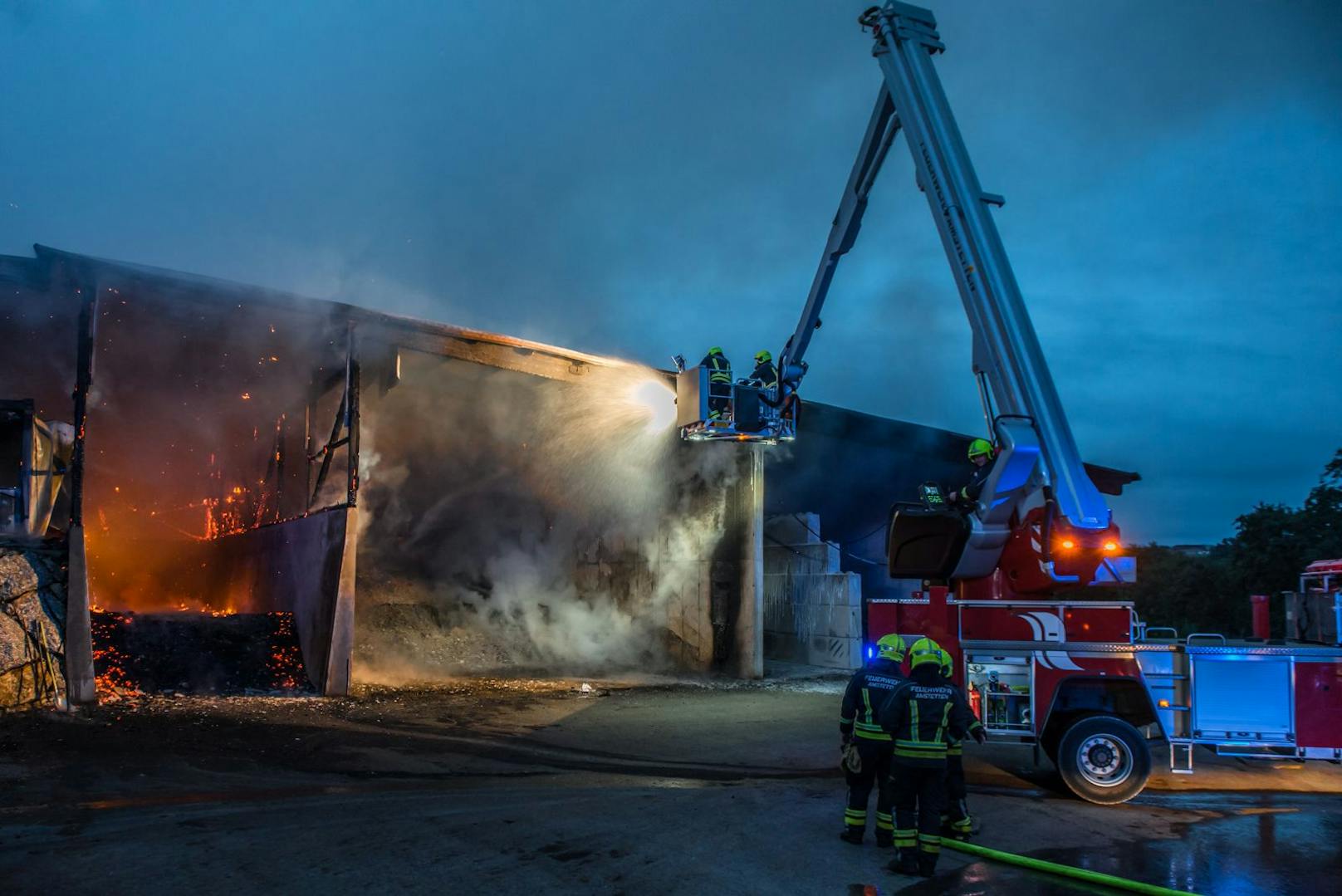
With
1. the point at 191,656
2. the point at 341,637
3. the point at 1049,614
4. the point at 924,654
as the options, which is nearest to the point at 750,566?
the point at 341,637

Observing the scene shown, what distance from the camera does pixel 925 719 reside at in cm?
596

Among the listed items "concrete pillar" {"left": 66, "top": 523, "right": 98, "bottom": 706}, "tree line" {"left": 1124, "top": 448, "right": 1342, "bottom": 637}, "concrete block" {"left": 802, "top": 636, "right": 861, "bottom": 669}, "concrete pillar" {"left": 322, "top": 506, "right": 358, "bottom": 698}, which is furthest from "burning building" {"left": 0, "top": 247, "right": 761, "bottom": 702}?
"tree line" {"left": 1124, "top": 448, "right": 1342, "bottom": 637}

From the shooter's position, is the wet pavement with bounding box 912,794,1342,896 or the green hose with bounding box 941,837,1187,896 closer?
the green hose with bounding box 941,837,1187,896

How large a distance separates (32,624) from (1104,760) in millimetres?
11674

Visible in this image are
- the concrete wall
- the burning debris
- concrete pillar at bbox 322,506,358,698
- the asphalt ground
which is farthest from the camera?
the concrete wall

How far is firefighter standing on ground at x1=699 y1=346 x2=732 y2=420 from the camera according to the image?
12883 millimetres

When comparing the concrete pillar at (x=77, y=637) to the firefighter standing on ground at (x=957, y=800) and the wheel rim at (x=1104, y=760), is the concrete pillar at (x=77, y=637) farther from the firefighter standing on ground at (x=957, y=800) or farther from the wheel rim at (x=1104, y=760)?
the wheel rim at (x=1104, y=760)

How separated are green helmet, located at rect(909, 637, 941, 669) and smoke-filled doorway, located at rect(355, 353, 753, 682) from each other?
11004mm

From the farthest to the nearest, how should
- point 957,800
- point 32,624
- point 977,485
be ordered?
point 32,624
point 977,485
point 957,800

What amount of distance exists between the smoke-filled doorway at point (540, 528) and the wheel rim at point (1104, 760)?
1062 centimetres

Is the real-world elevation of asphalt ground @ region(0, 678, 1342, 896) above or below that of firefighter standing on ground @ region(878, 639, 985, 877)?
below

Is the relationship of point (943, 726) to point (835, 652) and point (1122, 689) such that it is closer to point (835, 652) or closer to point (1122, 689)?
point (1122, 689)

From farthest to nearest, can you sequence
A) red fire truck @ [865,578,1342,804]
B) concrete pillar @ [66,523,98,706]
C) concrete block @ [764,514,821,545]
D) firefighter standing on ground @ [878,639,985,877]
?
1. concrete block @ [764,514,821,545]
2. concrete pillar @ [66,523,98,706]
3. red fire truck @ [865,578,1342,804]
4. firefighter standing on ground @ [878,639,985,877]

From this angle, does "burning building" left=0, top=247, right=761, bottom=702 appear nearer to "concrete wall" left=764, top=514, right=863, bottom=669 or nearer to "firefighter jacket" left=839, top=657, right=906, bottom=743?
"concrete wall" left=764, top=514, right=863, bottom=669
